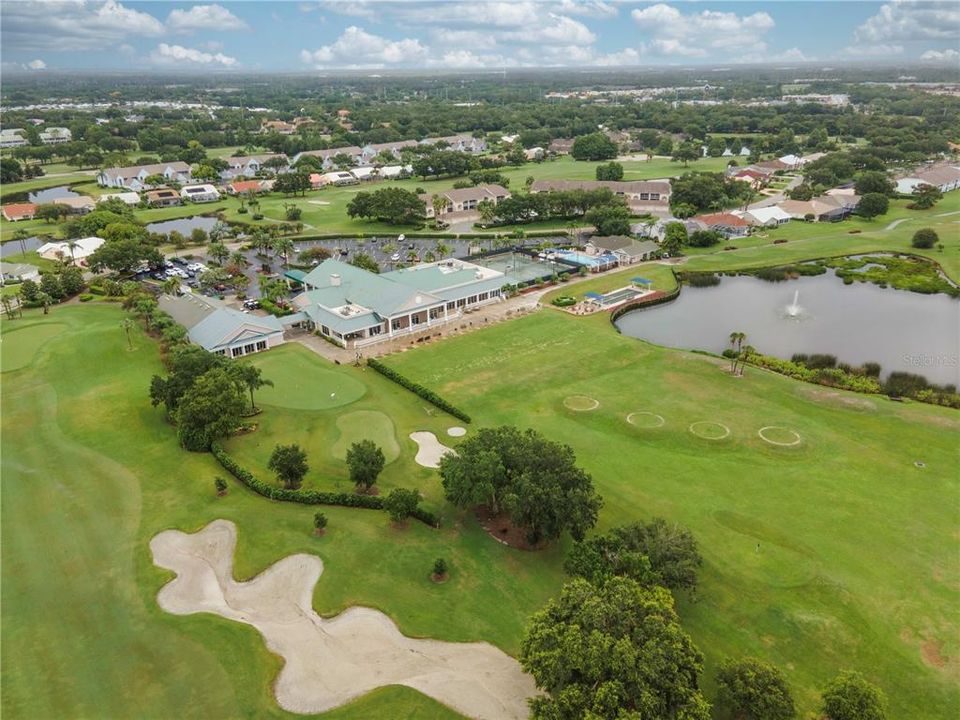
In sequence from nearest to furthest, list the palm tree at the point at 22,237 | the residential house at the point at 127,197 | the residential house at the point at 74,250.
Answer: the residential house at the point at 74,250 < the palm tree at the point at 22,237 < the residential house at the point at 127,197

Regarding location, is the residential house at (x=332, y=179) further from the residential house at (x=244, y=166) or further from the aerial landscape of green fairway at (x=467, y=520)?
the aerial landscape of green fairway at (x=467, y=520)

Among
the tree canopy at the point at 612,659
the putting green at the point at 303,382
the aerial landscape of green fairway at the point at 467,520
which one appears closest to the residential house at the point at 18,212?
the aerial landscape of green fairway at the point at 467,520

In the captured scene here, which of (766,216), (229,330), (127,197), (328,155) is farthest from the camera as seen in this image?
(328,155)

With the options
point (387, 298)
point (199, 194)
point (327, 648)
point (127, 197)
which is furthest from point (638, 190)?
point (327, 648)

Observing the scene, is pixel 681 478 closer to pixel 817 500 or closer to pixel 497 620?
pixel 817 500

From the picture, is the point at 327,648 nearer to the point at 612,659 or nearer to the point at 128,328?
the point at 612,659

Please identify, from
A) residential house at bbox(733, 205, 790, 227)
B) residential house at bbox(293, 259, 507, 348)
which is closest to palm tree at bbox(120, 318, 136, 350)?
residential house at bbox(293, 259, 507, 348)
